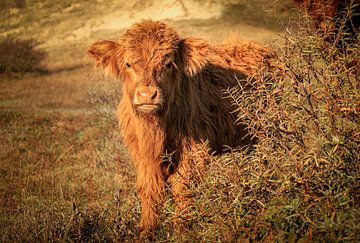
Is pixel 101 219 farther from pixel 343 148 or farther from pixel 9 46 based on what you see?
pixel 9 46

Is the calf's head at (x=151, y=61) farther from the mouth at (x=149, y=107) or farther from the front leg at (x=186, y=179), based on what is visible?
the front leg at (x=186, y=179)

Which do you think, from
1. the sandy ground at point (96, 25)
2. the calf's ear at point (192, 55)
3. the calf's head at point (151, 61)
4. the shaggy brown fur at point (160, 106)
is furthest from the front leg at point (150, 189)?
the sandy ground at point (96, 25)

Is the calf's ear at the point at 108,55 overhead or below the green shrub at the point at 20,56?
overhead

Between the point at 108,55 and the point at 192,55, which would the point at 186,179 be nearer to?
the point at 192,55

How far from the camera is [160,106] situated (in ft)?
14.5

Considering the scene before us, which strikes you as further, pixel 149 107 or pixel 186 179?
pixel 149 107

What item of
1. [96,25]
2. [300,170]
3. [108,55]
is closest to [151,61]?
[108,55]

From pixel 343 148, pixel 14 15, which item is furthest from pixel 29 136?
pixel 14 15

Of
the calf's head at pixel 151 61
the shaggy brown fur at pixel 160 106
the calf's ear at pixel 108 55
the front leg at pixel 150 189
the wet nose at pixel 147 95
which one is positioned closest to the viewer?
the wet nose at pixel 147 95

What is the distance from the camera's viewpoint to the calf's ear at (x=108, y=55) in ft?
16.9

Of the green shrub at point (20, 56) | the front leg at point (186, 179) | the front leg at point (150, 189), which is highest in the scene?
the front leg at point (186, 179)

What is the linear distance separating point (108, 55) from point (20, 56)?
25.7 m

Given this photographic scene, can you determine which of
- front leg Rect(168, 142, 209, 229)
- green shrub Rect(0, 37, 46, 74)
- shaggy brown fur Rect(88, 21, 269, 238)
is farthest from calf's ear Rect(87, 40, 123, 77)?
green shrub Rect(0, 37, 46, 74)

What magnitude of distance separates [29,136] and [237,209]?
7680 mm
